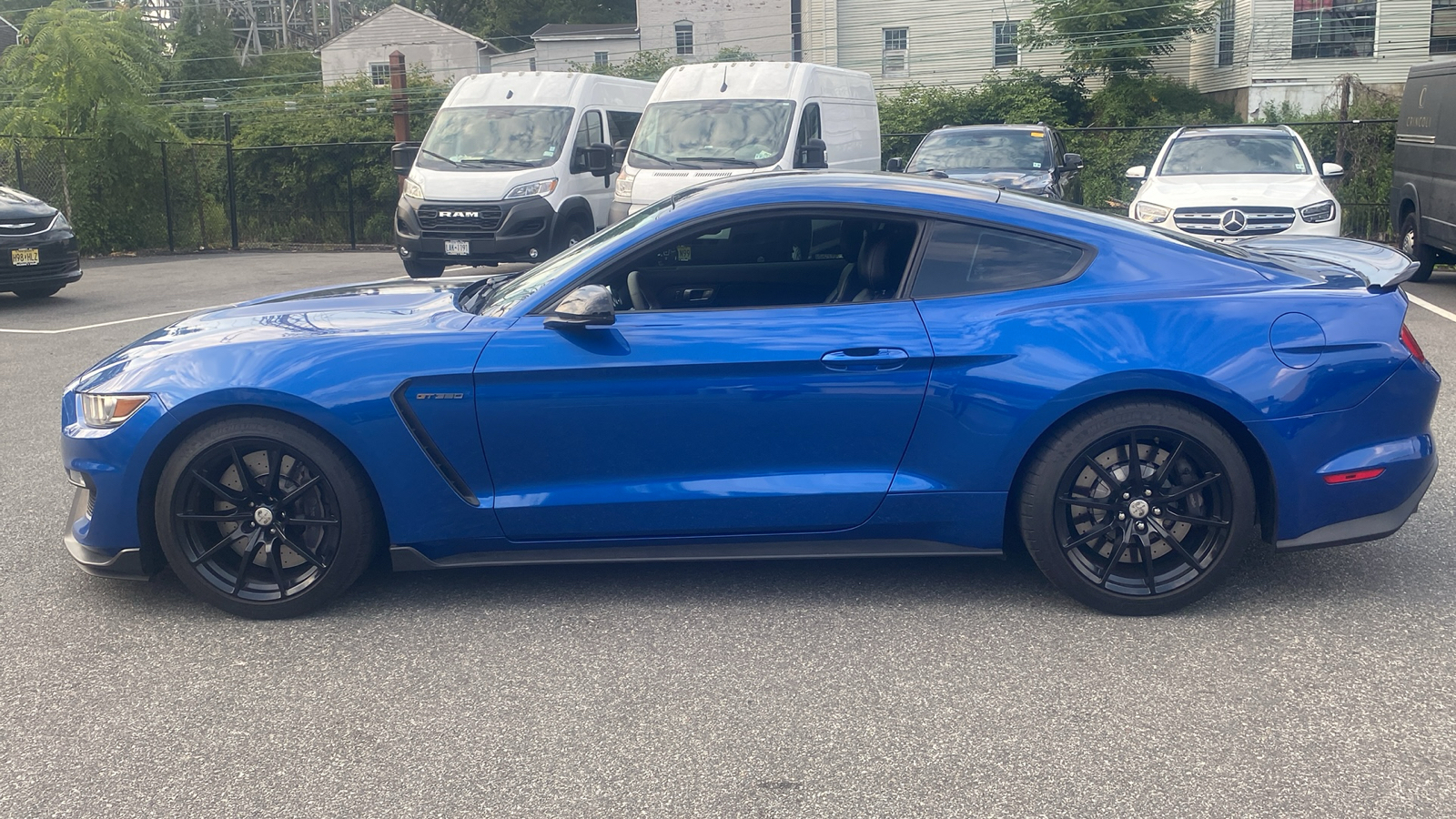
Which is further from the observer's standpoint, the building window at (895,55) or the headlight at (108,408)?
the building window at (895,55)

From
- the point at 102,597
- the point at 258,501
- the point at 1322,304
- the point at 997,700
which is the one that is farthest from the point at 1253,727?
the point at 102,597

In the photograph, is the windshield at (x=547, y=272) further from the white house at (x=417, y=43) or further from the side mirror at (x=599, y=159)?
the white house at (x=417, y=43)

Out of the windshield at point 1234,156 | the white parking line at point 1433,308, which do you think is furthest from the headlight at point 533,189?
the white parking line at point 1433,308

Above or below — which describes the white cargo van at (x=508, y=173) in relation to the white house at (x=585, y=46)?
below

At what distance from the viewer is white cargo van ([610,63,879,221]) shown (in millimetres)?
13312

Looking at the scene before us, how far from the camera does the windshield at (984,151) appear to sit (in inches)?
584

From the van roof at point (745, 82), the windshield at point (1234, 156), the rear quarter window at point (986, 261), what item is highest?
the van roof at point (745, 82)

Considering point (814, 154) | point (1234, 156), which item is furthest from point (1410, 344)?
point (814, 154)

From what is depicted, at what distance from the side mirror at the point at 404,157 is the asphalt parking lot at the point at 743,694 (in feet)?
39.8

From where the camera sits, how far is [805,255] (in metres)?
4.57

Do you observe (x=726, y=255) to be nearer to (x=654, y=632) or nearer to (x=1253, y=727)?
(x=654, y=632)

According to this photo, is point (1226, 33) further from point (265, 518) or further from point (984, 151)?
point (265, 518)

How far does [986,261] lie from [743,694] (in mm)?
1646

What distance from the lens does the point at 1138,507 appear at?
4.05 metres
